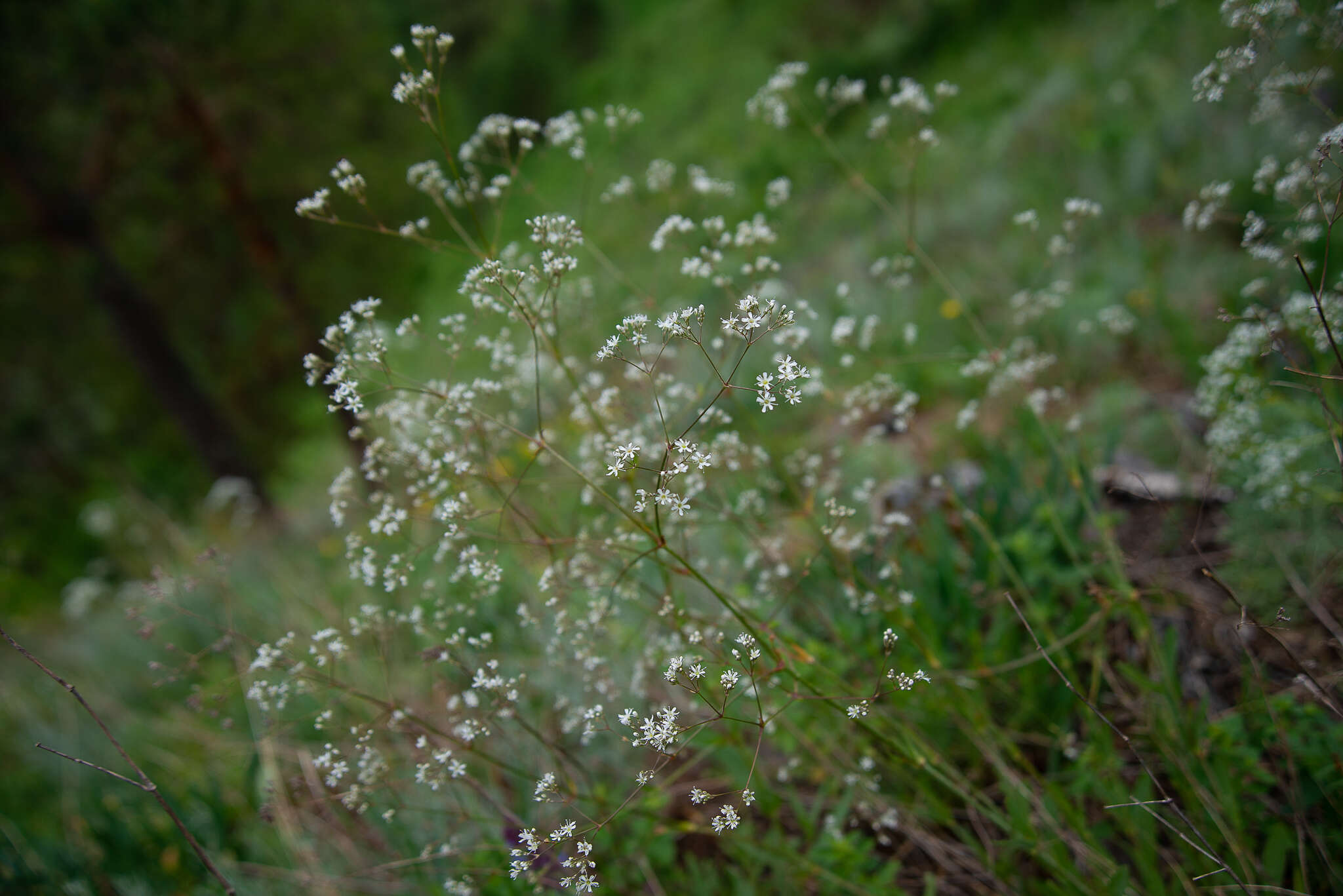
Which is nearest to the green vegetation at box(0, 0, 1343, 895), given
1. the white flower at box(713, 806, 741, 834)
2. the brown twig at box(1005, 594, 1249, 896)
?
the brown twig at box(1005, 594, 1249, 896)

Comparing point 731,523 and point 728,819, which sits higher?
point 731,523

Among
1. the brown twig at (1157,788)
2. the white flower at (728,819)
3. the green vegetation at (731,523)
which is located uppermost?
the green vegetation at (731,523)

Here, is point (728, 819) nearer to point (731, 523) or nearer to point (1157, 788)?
point (1157, 788)

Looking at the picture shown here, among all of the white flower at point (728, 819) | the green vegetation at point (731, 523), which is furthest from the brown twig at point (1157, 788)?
the white flower at point (728, 819)

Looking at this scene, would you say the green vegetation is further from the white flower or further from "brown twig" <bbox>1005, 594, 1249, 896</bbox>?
the white flower

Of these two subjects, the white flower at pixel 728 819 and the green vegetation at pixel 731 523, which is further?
the green vegetation at pixel 731 523

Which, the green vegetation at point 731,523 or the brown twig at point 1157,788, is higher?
the green vegetation at point 731,523

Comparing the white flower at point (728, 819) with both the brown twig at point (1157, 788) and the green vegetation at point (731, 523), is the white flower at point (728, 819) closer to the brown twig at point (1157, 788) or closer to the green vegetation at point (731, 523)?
the green vegetation at point (731, 523)

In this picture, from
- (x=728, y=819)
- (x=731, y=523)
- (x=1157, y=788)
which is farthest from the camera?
(x=731, y=523)

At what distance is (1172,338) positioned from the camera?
12.5 feet

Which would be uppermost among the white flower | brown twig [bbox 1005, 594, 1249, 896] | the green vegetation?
the green vegetation

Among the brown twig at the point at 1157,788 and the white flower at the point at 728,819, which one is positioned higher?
the white flower at the point at 728,819

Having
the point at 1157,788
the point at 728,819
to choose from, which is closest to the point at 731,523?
the point at 728,819

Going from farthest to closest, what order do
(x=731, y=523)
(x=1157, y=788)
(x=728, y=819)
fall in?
1. (x=731, y=523)
2. (x=1157, y=788)
3. (x=728, y=819)
